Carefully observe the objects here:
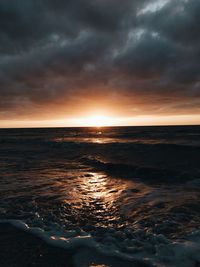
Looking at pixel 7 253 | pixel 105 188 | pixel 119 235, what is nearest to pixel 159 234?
pixel 119 235

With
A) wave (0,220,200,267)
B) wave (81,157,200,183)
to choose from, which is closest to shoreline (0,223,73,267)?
wave (0,220,200,267)

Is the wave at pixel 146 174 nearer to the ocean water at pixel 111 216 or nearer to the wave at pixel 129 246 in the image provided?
the ocean water at pixel 111 216

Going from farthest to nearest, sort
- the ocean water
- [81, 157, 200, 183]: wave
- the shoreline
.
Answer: [81, 157, 200, 183]: wave, the ocean water, the shoreline

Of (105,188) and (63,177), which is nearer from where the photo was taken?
(105,188)

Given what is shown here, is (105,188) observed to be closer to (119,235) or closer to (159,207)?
(159,207)

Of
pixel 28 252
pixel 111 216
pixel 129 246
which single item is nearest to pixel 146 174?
pixel 111 216

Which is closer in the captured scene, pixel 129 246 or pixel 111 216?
pixel 129 246

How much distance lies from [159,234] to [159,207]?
2084 millimetres

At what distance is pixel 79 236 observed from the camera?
17.7 ft

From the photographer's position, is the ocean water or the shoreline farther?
the ocean water

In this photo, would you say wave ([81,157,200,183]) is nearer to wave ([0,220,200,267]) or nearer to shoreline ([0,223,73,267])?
wave ([0,220,200,267])

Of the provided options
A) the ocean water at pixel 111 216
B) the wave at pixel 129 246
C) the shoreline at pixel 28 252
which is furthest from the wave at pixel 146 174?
the shoreline at pixel 28 252

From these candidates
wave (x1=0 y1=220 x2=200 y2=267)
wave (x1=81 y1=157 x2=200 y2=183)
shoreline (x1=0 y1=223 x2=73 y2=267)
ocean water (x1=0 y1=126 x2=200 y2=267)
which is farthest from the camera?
wave (x1=81 y1=157 x2=200 y2=183)

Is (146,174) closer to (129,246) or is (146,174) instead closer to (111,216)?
(111,216)
